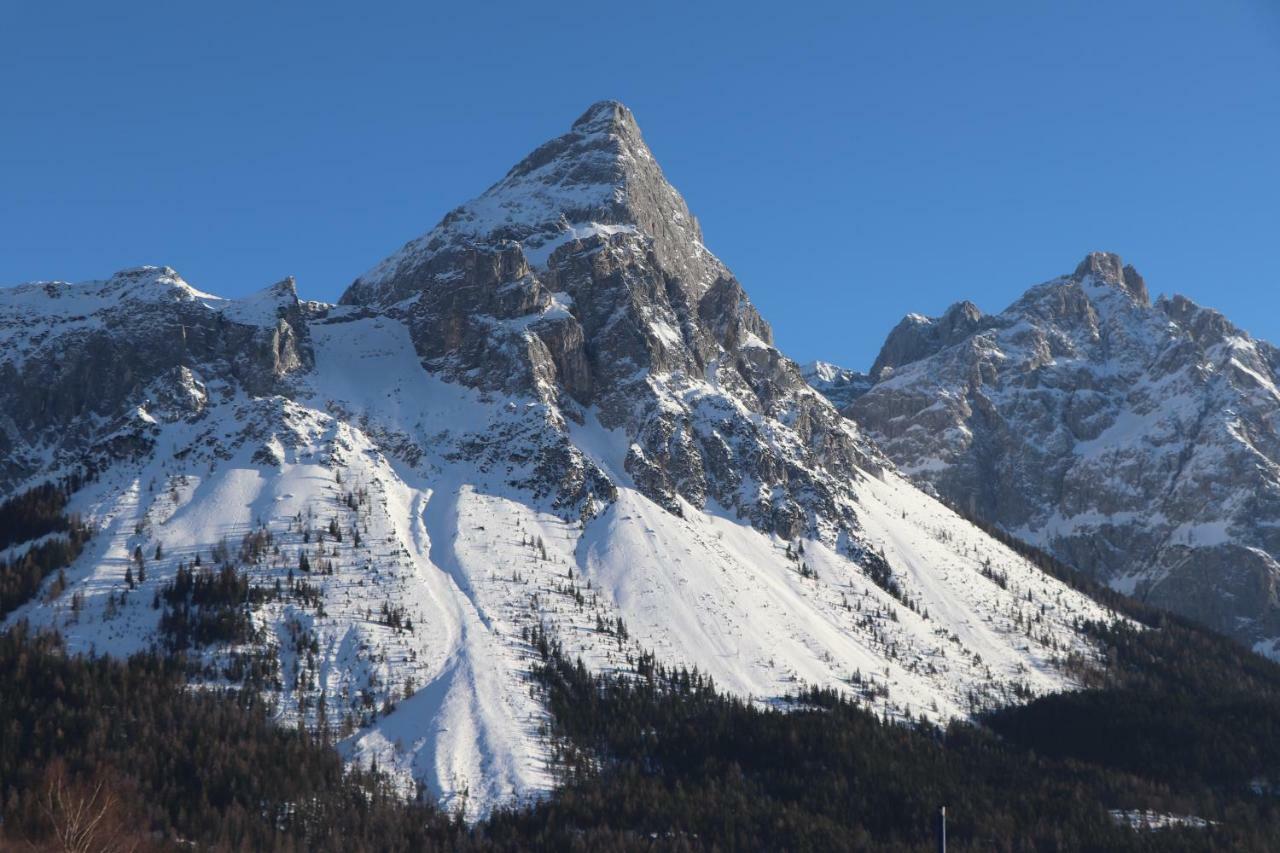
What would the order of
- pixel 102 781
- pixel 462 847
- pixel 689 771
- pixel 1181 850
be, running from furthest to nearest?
pixel 689 771 → pixel 1181 850 → pixel 462 847 → pixel 102 781

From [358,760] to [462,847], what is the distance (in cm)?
2725

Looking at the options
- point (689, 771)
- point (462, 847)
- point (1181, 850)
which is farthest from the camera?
point (689, 771)

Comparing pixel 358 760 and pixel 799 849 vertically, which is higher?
pixel 358 760

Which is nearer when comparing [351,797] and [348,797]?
[348,797]

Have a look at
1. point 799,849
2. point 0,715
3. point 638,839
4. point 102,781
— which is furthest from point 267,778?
point 799,849

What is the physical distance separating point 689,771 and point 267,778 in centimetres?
6055

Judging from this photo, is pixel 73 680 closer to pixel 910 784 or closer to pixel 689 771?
pixel 689 771

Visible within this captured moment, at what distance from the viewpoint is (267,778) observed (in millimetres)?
177000

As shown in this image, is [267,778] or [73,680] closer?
[267,778]

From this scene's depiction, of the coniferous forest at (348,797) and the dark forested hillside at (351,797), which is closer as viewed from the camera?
the coniferous forest at (348,797)

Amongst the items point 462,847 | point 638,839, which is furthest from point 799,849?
point 462,847

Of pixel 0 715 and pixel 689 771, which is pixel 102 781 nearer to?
pixel 0 715

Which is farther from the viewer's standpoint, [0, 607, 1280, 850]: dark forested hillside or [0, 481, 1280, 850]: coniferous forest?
[0, 607, 1280, 850]: dark forested hillside

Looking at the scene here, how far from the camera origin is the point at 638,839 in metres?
174
